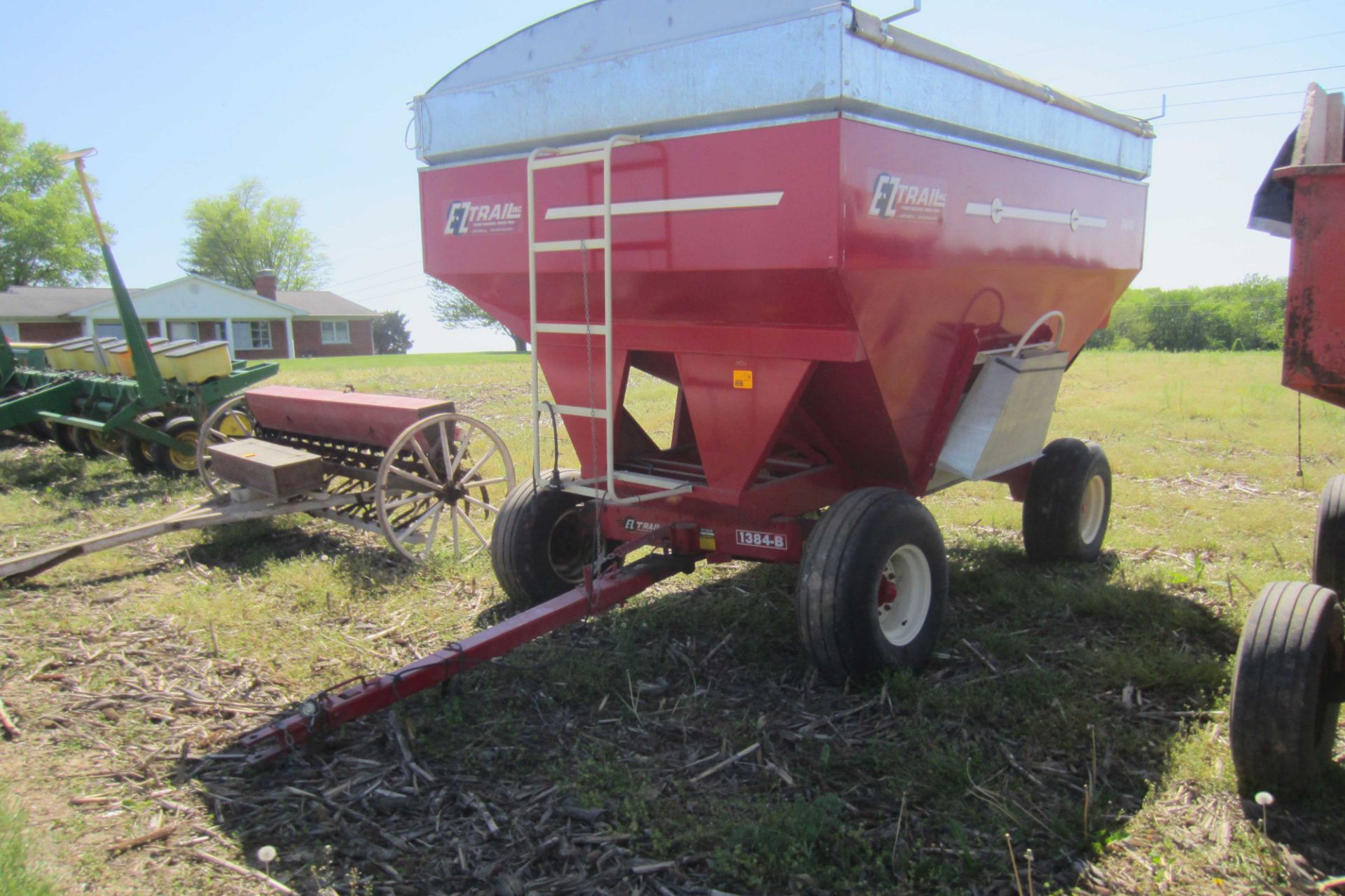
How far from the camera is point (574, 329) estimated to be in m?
4.54

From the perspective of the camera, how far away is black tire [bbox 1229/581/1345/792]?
3.02 metres

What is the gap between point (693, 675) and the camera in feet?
14.5

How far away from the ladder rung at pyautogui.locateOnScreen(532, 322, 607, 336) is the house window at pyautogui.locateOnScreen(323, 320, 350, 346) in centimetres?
4861

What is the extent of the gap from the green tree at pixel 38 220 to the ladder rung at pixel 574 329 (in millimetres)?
55436

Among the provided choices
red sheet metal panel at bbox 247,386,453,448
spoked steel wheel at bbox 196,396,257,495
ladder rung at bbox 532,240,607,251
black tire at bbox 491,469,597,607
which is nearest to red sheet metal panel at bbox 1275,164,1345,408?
ladder rung at bbox 532,240,607,251

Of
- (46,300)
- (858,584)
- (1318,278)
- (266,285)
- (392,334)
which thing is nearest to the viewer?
(1318,278)

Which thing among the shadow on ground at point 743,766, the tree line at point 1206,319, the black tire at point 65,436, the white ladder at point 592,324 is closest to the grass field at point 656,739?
the shadow on ground at point 743,766

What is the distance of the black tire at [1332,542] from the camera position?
475 cm

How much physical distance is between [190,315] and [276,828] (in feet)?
150

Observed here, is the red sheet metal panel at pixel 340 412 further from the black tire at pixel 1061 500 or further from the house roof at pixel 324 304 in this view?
the house roof at pixel 324 304

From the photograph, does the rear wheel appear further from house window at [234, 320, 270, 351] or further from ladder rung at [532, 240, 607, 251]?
house window at [234, 320, 270, 351]

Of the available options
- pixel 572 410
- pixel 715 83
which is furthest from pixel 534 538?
pixel 715 83

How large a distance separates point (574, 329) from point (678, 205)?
847 mm

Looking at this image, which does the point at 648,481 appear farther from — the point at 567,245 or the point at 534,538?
the point at 567,245
